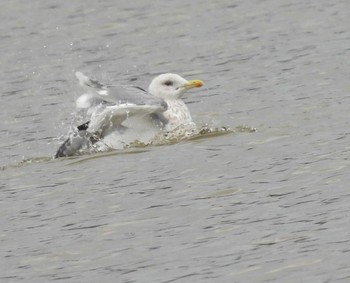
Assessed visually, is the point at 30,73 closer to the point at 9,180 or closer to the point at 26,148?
the point at 26,148

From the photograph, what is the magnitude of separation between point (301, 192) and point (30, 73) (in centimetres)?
1083

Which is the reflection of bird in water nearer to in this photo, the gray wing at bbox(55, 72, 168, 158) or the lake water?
the gray wing at bbox(55, 72, 168, 158)

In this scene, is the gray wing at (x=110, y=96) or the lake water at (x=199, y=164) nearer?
the lake water at (x=199, y=164)

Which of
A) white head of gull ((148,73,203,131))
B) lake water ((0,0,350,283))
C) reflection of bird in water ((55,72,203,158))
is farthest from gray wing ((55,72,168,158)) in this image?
white head of gull ((148,73,203,131))

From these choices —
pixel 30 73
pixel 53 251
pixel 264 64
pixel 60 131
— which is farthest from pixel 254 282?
pixel 30 73

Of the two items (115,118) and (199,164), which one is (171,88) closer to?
(115,118)

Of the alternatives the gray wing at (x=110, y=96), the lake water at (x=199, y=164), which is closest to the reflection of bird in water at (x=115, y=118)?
the gray wing at (x=110, y=96)

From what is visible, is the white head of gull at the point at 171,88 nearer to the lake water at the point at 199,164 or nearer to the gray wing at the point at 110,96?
the lake water at the point at 199,164

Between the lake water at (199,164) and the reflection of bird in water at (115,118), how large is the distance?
0.28m

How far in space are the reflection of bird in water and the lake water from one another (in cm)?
28

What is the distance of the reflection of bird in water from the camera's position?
15.2 metres

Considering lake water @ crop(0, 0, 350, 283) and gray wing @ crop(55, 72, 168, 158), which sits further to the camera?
gray wing @ crop(55, 72, 168, 158)

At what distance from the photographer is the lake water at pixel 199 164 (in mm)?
10469

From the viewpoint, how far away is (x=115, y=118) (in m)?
15.3
